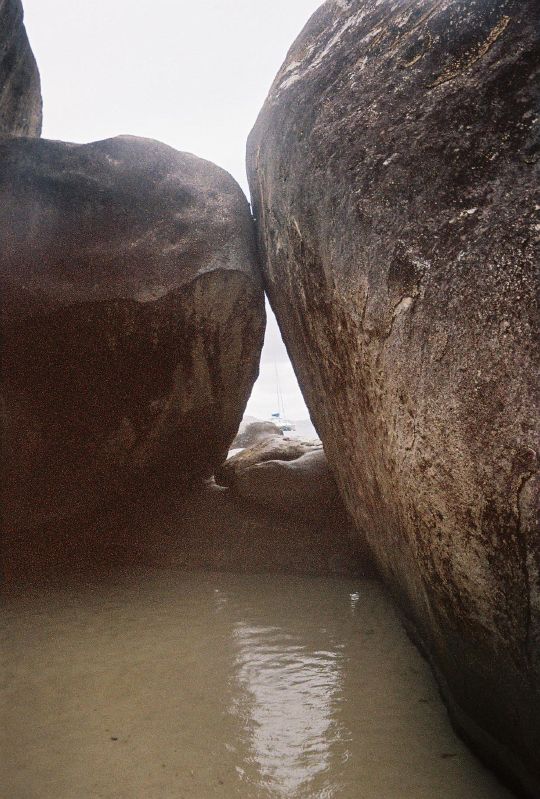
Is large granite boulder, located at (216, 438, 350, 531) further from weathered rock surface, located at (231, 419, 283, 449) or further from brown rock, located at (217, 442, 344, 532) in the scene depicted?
weathered rock surface, located at (231, 419, 283, 449)

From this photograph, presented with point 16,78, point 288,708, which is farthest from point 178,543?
point 16,78

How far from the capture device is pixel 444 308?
181cm

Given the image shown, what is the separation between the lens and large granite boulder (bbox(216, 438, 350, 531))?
4.74 metres

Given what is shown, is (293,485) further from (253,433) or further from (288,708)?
(253,433)

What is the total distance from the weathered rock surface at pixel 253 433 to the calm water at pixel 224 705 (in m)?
4.57

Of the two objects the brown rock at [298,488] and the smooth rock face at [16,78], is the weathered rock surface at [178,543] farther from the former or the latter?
the smooth rock face at [16,78]

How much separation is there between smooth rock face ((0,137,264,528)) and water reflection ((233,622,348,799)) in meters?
1.91

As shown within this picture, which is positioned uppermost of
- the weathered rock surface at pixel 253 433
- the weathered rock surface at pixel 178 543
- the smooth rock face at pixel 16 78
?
the smooth rock face at pixel 16 78

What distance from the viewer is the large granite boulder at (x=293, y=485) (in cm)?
474

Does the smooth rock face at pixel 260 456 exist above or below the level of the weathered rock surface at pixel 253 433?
below

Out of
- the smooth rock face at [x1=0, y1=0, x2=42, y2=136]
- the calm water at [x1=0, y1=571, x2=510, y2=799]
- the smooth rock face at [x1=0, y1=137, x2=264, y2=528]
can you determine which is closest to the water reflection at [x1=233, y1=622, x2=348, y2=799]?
the calm water at [x1=0, y1=571, x2=510, y2=799]

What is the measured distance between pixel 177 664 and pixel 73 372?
7.21 feet

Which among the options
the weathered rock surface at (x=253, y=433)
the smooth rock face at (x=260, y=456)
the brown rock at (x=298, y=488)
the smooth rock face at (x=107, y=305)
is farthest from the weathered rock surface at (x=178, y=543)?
the weathered rock surface at (x=253, y=433)

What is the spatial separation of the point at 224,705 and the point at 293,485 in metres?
2.56
